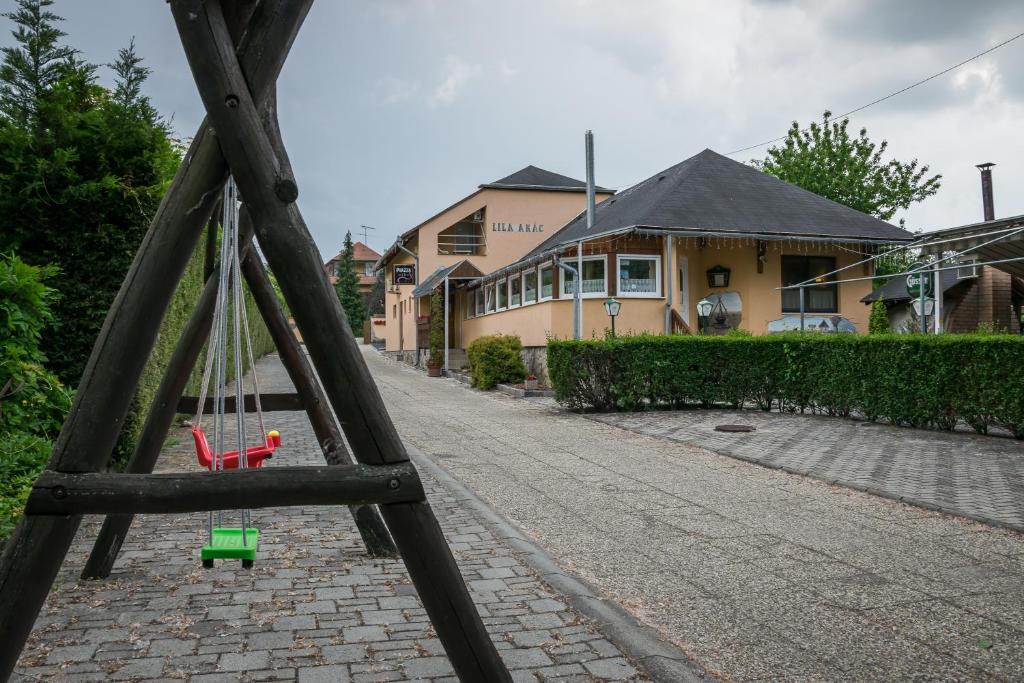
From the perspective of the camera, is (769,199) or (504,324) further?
(504,324)

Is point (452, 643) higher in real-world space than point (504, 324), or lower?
lower

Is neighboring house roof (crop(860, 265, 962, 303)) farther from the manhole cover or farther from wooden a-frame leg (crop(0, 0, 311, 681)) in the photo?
wooden a-frame leg (crop(0, 0, 311, 681))

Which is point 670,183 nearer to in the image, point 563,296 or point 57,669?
point 563,296

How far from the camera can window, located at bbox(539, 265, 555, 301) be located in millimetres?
24484

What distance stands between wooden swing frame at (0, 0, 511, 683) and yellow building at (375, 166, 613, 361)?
28.7 metres

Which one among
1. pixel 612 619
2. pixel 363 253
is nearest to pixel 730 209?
pixel 612 619

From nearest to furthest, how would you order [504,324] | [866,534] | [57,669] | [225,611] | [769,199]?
[57,669]
[225,611]
[866,534]
[769,199]
[504,324]

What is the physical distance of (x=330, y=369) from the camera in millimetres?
2723

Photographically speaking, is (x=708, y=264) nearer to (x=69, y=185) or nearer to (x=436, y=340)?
(x=436, y=340)

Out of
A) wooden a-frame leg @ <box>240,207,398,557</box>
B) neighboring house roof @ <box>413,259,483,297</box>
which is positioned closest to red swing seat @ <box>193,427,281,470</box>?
wooden a-frame leg @ <box>240,207,398,557</box>

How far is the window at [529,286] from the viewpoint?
85.8 ft

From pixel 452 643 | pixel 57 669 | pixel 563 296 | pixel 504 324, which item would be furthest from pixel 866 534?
pixel 504 324

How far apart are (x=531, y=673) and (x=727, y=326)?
21.1 metres

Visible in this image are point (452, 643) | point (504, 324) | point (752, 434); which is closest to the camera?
point (452, 643)
